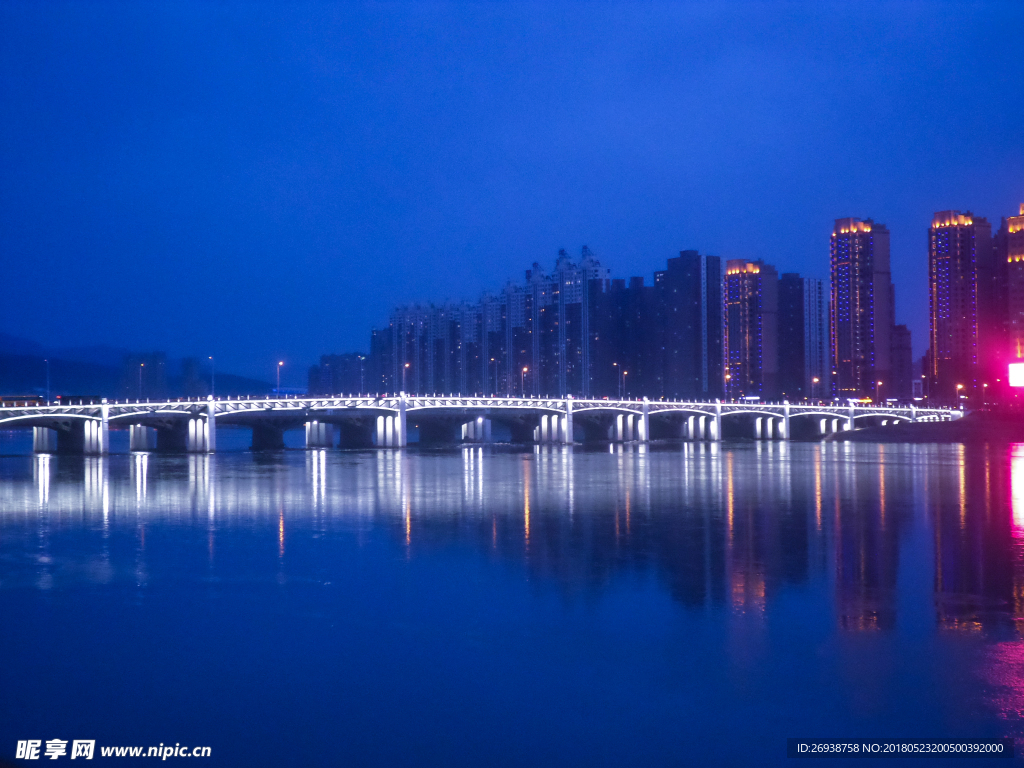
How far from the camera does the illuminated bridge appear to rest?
60.3 metres

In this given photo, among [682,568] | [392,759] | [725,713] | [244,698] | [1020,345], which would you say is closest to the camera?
[392,759]

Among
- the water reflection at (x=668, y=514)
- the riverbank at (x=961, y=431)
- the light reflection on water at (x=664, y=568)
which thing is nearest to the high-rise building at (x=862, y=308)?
the riverbank at (x=961, y=431)

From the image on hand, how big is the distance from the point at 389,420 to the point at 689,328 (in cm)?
6986

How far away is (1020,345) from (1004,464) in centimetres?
6482

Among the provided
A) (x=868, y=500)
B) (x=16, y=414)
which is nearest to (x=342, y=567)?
(x=868, y=500)

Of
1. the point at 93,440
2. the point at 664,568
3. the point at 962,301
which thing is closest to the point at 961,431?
the point at 962,301

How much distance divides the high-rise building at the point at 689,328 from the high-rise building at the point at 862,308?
2695 centimetres

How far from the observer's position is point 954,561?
589 inches

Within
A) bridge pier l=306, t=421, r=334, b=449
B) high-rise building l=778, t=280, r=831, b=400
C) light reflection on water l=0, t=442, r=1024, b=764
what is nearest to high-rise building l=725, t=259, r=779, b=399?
high-rise building l=778, t=280, r=831, b=400

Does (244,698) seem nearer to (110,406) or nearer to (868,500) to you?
(868,500)

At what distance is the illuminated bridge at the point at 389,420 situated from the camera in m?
60.3

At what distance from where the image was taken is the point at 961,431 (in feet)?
240

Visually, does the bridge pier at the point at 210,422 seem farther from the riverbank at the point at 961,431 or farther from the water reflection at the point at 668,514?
the riverbank at the point at 961,431

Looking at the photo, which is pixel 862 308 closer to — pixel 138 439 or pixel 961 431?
pixel 961 431
